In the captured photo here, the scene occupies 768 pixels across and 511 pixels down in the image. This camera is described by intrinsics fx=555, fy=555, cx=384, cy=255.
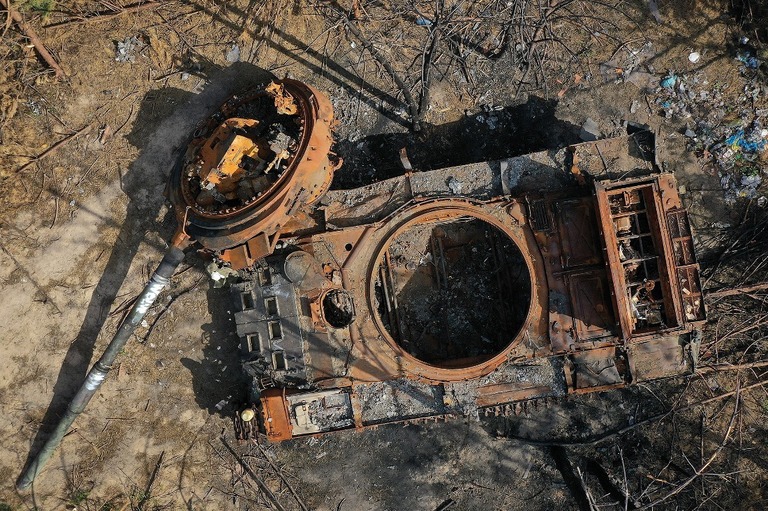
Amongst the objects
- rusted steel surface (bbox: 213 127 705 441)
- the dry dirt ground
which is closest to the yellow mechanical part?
rusted steel surface (bbox: 213 127 705 441)

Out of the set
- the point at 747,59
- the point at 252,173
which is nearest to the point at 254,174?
the point at 252,173

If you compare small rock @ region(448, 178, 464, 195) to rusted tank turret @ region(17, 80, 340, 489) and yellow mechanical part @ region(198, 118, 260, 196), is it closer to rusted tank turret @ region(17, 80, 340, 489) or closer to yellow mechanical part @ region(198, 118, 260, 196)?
rusted tank turret @ region(17, 80, 340, 489)

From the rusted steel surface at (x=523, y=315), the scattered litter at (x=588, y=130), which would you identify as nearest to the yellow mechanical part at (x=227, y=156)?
the rusted steel surface at (x=523, y=315)

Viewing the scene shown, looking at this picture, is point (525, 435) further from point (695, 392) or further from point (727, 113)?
point (727, 113)

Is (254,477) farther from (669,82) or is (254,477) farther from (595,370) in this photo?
(669,82)

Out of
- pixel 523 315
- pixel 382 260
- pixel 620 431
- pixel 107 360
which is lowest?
pixel 620 431

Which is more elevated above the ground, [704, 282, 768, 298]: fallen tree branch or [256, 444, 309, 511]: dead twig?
[704, 282, 768, 298]: fallen tree branch

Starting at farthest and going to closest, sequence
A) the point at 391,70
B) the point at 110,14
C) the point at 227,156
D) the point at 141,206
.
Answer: the point at 141,206 → the point at 110,14 → the point at 391,70 → the point at 227,156
